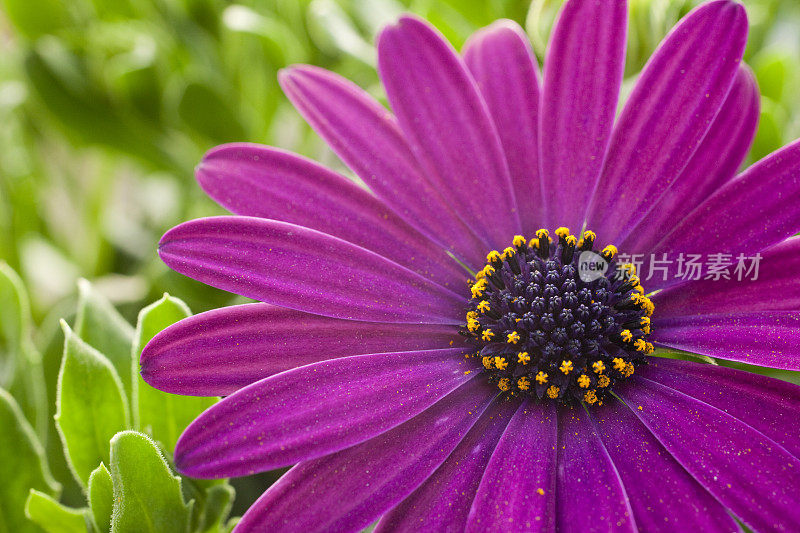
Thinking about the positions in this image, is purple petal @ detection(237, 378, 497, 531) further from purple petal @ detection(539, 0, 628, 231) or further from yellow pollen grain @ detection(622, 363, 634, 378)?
purple petal @ detection(539, 0, 628, 231)

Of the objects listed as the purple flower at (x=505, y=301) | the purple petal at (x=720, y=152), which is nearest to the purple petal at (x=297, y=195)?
the purple flower at (x=505, y=301)

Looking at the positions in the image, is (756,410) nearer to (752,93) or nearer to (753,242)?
(753,242)

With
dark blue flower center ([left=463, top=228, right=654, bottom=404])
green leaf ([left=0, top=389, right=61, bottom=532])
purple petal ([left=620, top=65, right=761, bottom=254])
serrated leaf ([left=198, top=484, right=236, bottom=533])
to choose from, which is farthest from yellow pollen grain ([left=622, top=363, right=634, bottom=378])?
green leaf ([left=0, top=389, right=61, bottom=532])

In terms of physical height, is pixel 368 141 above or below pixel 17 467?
above

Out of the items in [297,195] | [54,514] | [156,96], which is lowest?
[54,514]

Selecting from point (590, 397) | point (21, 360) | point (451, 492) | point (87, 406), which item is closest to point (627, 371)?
point (590, 397)

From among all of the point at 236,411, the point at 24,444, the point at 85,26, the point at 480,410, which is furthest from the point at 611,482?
the point at 85,26

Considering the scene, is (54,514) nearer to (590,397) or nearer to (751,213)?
(590,397)
